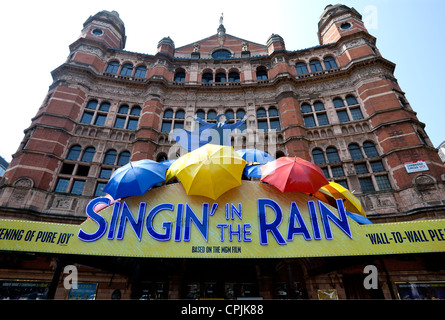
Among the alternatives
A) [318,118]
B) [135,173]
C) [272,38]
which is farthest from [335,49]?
[135,173]

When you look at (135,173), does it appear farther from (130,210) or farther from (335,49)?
(335,49)

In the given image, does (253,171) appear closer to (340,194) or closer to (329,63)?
(340,194)

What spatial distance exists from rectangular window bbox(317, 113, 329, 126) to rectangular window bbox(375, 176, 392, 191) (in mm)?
5439

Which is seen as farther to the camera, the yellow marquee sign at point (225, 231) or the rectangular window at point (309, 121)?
the rectangular window at point (309, 121)

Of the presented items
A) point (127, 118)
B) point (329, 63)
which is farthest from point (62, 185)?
point (329, 63)

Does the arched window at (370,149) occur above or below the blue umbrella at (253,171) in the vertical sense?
above

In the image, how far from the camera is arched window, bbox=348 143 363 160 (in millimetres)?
15188

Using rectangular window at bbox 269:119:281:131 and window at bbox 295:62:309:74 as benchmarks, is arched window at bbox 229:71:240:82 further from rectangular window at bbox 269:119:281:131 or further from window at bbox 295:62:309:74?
rectangular window at bbox 269:119:281:131

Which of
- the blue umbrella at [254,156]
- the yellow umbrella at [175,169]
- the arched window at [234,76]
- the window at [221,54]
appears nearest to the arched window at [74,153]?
the yellow umbrella at [175,169]

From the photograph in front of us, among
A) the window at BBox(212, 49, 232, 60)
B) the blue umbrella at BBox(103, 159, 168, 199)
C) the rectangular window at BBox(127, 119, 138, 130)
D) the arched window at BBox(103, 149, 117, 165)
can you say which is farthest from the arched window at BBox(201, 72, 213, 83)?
the blue umbrella at BBox(103, 159, 168, 199)

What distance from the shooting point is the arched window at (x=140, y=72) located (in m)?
20.4

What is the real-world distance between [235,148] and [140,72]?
12.2m

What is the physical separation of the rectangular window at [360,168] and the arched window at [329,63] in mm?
9832

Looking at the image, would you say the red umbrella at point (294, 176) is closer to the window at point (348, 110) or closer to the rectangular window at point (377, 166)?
the rectangular window at point (377, 166)
